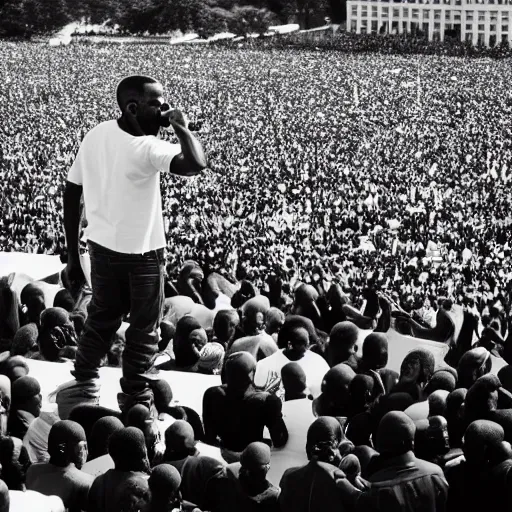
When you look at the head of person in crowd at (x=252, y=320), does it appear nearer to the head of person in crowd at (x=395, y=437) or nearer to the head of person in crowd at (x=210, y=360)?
the head of person in crowd at (x=210, y=360)

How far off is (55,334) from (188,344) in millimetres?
851

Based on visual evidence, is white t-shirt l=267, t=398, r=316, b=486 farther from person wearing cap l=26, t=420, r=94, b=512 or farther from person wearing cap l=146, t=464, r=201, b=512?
person wearing cap l=26, t=420, r=94, b=512

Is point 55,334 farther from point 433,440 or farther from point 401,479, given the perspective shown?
point 401,479

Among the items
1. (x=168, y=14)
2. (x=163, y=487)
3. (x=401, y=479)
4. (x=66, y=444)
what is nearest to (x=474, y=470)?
(x=401, y=479)

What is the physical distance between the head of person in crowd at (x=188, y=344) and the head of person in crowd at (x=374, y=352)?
1061mm

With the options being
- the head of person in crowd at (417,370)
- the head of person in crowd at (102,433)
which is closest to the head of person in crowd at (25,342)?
the head of person in crowd at (102,433)

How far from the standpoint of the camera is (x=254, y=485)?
4.93 meters

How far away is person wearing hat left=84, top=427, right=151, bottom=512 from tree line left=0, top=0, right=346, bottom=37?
43.6 metres

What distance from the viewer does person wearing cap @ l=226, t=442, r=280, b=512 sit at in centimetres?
488

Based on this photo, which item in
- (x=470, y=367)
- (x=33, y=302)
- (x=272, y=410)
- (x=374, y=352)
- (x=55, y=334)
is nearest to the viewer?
(x=272, y=410)

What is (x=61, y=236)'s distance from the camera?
59.8 ft

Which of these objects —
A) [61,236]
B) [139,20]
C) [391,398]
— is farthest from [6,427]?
[139,20]

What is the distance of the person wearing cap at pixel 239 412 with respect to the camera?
569cm

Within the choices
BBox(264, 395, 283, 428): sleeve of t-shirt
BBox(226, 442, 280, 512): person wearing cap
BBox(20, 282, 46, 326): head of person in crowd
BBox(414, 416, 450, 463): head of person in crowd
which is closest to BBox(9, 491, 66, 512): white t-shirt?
BBox(226, 442, 280, 512): person wearing cap
